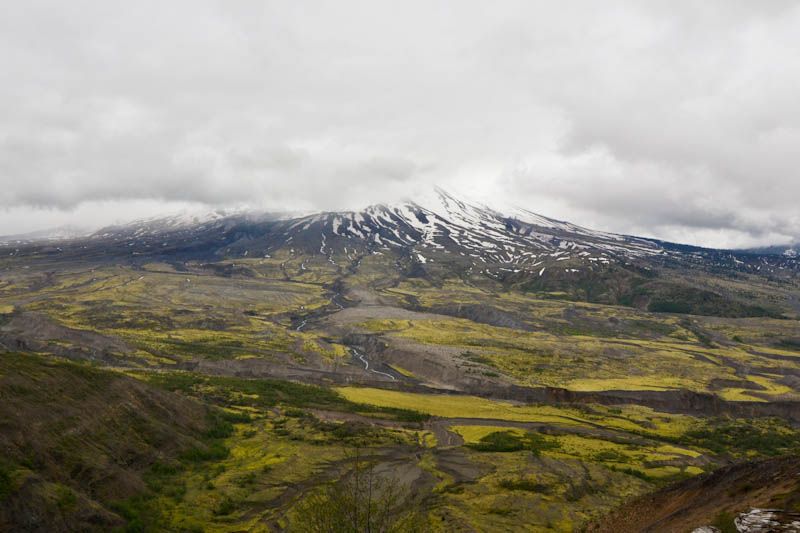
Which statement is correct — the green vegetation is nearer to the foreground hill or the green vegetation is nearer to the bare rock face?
the foreground hill

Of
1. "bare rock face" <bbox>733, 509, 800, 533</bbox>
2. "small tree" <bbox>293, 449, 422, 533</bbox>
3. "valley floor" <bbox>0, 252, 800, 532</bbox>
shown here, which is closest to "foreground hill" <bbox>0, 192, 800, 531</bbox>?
"valley floor" <bbox>0, 252, 800, 532</bbox>

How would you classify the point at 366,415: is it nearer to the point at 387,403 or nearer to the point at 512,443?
the point at 387,403

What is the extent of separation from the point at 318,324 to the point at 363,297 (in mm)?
47357

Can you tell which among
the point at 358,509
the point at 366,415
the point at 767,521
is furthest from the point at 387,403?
the point at 767,521

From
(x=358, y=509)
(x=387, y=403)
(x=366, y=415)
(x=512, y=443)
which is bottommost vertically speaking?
(x=387, y=403)

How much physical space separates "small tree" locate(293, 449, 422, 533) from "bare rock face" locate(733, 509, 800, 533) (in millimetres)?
13175

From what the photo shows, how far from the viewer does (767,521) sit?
55.2 ft

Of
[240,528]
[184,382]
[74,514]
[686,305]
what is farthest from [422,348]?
[686,305]

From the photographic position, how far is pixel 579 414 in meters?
61.1

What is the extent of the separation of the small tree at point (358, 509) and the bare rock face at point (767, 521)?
13.2m

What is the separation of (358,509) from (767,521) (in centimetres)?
1604

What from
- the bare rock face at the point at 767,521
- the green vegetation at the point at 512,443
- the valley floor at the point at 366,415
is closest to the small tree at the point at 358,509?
the valley floor at the point at 366,415

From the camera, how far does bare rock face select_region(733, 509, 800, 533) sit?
15945 mm

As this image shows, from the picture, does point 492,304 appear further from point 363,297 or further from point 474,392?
point 474,392
